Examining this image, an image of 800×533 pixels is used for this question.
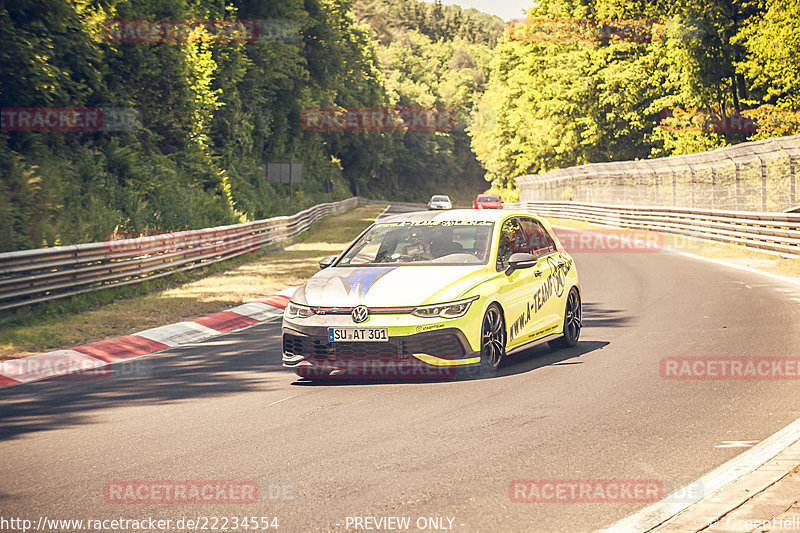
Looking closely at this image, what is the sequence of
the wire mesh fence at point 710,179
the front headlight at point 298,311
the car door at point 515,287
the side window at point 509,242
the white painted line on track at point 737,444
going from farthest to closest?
the wire mesh fence at point 710,179 → the side window at point 509,242 → the car door at point 515,287 → the front headlight at point 298,311 → the white painted line on track at point 737,444

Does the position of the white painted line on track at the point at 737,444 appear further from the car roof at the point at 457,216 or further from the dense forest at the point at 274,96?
the dense forest at the point at 274,96

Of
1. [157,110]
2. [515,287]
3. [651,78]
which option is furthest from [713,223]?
[651,78]

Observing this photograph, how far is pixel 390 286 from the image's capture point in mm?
8922

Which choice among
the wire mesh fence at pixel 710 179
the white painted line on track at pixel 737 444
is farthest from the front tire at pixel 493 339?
the wire mesh fence at pixel 710 179

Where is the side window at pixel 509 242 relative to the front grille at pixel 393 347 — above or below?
above

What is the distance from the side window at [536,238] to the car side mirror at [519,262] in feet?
3.11

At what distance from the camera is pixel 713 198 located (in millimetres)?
32125

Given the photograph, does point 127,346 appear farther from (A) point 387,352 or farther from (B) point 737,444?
(B) point 737,444

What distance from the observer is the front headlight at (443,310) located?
859cm

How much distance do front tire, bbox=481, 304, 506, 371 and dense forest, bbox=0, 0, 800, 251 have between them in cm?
974

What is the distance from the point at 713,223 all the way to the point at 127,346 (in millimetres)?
23425

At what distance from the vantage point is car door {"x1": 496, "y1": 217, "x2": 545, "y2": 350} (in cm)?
952

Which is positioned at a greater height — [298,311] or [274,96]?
[274,96]

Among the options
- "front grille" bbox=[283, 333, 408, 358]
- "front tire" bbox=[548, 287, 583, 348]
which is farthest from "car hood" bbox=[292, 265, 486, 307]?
"front tire" bbox=[548, 287, 583, 348]
